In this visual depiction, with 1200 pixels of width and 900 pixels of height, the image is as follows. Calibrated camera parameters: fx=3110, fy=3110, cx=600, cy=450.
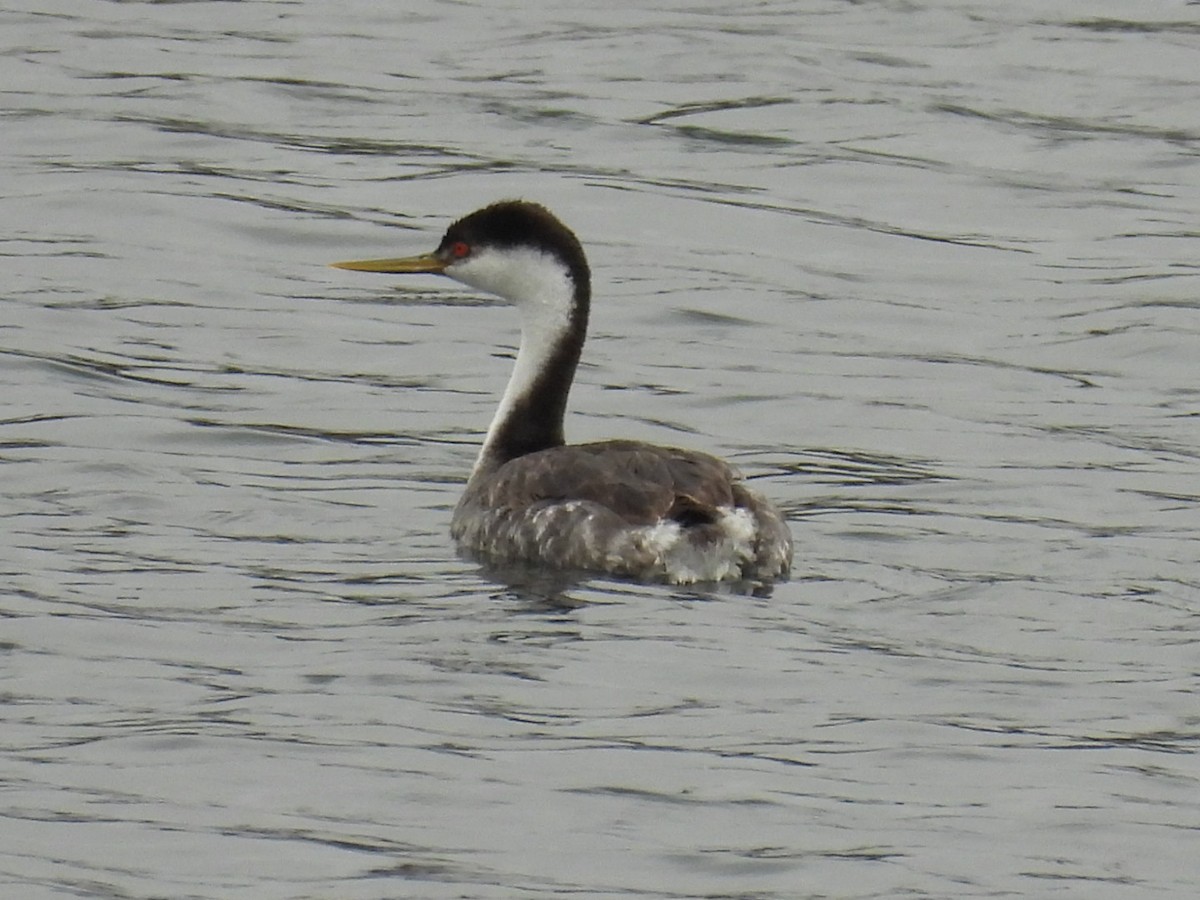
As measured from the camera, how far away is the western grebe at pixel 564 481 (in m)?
10.1

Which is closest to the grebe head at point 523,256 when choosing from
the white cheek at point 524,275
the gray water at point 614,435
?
the white cheek at point 524,275

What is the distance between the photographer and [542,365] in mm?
11453

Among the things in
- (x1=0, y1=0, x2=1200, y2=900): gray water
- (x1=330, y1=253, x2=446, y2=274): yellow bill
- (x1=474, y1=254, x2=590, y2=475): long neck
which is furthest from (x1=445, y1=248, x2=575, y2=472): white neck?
(x1=0, y1=0, x2=1200, y2=900): gray water

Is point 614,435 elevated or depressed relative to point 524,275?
depressed

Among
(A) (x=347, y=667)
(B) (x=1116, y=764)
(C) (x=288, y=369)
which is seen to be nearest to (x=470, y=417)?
(C) (x=288, y=369)

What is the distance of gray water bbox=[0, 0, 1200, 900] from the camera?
7.85m

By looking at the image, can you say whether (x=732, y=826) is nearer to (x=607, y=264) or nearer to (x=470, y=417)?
(x=470, y=417)

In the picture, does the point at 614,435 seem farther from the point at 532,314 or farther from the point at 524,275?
the point at 524,275

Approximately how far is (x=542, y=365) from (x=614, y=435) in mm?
1545

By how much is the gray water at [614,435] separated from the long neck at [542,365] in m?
0.44

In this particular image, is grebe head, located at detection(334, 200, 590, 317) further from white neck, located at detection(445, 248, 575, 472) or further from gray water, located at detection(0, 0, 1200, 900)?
gray water, located at detection(0, 0, 1200, 900)

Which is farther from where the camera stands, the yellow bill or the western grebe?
the yellow bill

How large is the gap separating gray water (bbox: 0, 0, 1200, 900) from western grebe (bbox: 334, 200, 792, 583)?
16cm

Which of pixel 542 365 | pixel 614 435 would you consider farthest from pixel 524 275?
pixel 614 435
